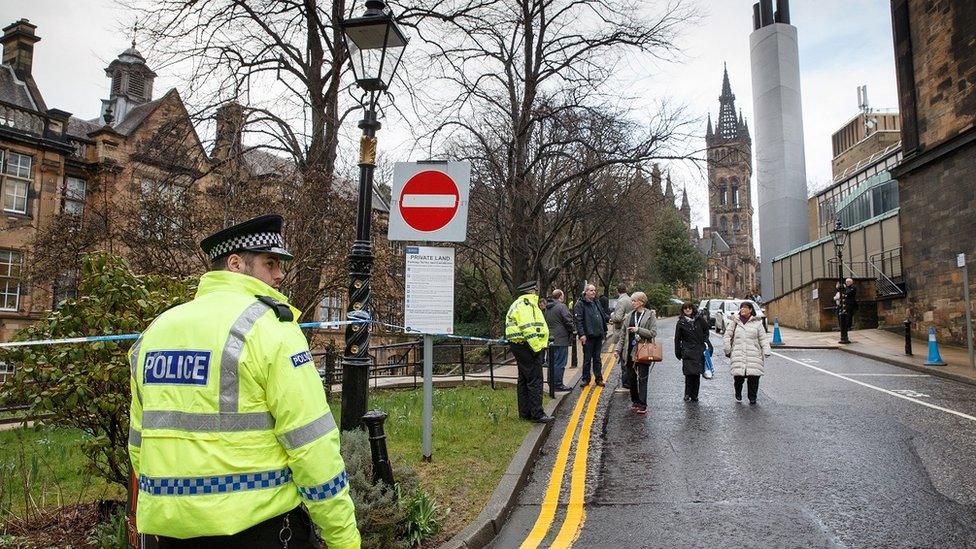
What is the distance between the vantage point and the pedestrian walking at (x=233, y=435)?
7.29 feet

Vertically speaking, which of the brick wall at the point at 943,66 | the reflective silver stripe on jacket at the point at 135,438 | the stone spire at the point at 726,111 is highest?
the stone spire at the point at 726,111

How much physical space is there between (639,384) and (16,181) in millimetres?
30273

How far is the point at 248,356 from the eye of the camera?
2.26 metres

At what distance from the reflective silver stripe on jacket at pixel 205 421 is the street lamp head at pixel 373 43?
4.31 metres

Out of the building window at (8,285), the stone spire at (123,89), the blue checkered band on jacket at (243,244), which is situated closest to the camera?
the blue checkered band on jacket at (243,244)

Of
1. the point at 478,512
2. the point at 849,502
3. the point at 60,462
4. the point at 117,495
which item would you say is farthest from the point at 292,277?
the point at 849,502

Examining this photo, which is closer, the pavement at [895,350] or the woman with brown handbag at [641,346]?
the woman with brown handbag at [641,346]

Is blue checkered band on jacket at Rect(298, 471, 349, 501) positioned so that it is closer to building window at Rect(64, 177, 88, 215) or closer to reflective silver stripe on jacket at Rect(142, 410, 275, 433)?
reflective silver stripe on jacket at Rect(142, 410, 275, 433)

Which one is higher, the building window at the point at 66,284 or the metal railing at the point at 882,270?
the metal railing at the point at 882,270

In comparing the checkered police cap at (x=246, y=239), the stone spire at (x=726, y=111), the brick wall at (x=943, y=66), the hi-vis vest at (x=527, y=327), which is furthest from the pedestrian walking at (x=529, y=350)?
the stone spire at (x=726, y=111)

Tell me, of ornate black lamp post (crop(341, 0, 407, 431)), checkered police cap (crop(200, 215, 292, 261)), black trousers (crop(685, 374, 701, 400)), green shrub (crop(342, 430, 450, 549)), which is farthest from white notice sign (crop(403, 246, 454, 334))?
black trousers (crop(685, 374, 701, 400))

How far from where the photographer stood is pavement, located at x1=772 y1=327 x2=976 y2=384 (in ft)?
47.8

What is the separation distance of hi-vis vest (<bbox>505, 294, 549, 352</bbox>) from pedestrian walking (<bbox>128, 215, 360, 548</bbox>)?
20.8 feet

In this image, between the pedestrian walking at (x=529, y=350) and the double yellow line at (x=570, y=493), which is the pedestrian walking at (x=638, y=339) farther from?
the pedestrian walking at (x=529, y=350)
